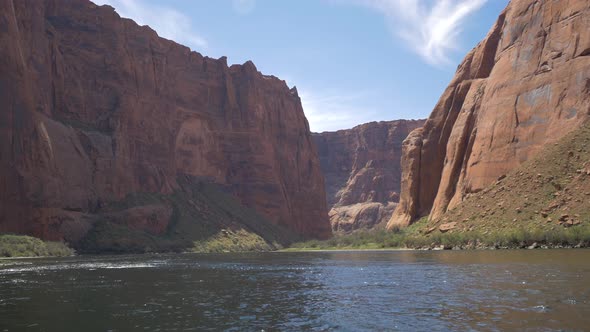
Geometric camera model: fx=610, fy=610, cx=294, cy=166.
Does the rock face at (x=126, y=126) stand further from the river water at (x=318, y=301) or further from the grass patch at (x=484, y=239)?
the river water at (x=318, y=301)

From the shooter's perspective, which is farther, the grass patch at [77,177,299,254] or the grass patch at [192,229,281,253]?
the grass patch at [192,229,281,253]

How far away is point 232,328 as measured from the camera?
18688mm

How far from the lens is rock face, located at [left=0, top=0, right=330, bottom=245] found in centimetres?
8044

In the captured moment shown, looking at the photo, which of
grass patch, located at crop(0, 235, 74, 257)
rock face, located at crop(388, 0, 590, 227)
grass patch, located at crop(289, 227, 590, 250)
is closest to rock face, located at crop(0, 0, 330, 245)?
grass patch, located at crop(0, 235, 74, 257)

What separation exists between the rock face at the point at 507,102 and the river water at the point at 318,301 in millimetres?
33716

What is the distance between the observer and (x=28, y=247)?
240ft

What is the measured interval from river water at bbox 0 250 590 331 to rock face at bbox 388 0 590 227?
33.7 m

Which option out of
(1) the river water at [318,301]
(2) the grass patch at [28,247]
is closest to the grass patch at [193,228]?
(2) the grass patch at [28,247]

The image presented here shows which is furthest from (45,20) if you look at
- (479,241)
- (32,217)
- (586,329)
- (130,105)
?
(586,329)

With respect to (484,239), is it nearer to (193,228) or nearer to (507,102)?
(507,102)

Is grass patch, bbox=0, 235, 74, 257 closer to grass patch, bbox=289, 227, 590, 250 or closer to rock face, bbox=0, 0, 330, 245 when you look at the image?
rock face, bbox=0, 0, 330, 245

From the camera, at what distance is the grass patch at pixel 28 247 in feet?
232

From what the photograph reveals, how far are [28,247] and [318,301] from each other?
5810 cm

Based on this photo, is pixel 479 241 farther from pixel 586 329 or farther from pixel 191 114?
pixel 191 114
